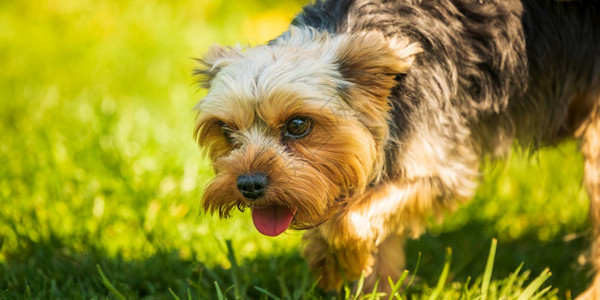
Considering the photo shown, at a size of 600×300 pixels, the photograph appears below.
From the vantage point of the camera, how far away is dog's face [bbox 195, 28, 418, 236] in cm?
258

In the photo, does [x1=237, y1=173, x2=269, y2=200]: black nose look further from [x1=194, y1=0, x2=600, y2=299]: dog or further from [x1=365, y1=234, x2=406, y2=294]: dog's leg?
[x1=365, y1=234, x2=406, y2=294]: dog's leg

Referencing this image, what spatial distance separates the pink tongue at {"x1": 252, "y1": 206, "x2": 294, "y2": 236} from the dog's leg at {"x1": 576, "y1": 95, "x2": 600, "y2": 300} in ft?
4.70

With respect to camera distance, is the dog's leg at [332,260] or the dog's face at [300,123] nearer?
the dog's face at [300,123]

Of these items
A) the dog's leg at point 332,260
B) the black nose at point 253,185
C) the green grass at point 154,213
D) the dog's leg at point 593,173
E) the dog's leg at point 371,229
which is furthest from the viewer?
the green grass at point 154,213

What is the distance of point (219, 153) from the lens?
288 centimetres

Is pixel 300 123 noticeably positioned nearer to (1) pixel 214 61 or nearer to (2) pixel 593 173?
(1) pixel 214 61

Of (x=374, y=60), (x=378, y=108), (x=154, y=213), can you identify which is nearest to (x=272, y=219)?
(x=378, y=108)

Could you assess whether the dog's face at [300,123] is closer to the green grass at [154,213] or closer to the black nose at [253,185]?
the black nose at [253,185]

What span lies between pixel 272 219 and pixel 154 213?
1459mm

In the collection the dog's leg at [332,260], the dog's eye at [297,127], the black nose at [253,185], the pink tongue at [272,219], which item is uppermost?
the dog's eye at [297,127]

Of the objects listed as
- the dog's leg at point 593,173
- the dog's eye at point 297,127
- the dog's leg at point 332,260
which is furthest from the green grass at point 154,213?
the dog's eye at point 297,127

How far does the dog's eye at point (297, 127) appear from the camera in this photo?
263 cm

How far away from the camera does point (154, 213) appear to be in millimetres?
3943

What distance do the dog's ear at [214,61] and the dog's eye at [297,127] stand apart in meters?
0.40
